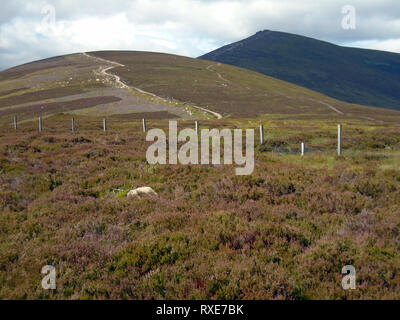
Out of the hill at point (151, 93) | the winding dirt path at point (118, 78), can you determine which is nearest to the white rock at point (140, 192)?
Result: the hill at point (151, 93)

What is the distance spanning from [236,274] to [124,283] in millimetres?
1879

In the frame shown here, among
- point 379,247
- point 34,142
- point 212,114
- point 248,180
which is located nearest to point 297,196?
point 248,180

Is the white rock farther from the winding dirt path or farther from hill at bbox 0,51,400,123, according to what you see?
the winding dirt path

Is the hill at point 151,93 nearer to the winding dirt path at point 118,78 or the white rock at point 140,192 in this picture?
the winding dirt path at point 118,78

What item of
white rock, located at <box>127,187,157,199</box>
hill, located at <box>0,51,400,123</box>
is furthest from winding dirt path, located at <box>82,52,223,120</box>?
white rock, located at <box>127,187,157,199</box>

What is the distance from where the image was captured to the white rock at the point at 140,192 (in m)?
10.6

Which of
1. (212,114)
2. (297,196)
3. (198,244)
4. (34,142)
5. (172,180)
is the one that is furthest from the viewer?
(212,114)

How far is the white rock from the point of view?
10582mm

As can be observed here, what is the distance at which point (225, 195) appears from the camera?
10.3 m

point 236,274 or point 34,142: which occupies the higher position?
point 34,142

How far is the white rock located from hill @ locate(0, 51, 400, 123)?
48231 millimetres

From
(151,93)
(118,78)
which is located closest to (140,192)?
(151,93)

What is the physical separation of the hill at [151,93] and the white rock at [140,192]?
48231mm
